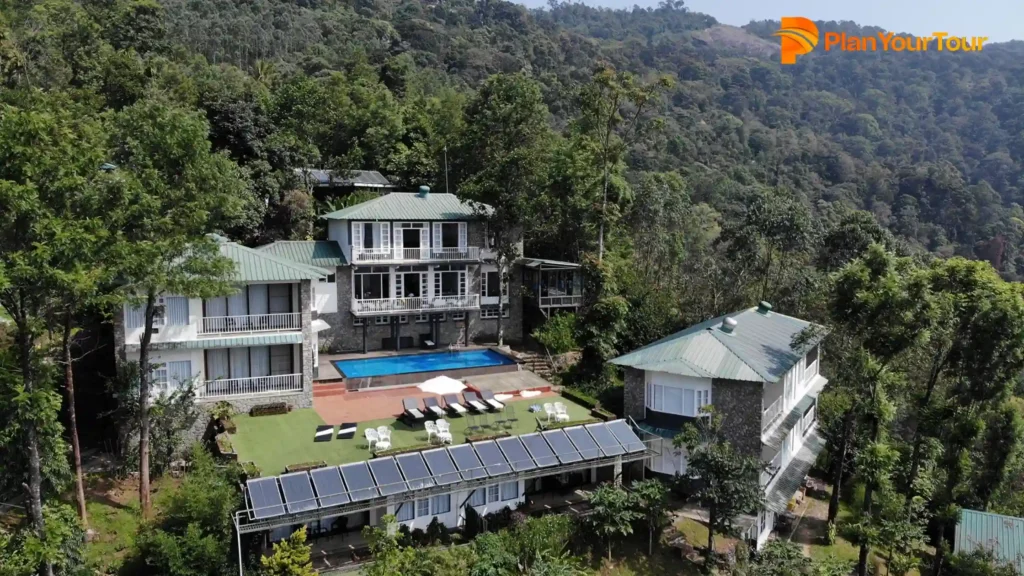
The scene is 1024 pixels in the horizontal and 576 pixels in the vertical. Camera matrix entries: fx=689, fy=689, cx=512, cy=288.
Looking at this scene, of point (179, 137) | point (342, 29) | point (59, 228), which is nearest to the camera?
point (59, 228)

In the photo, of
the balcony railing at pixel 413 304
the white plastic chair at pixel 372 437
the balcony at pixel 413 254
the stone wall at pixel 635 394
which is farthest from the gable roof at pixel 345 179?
the stone wall at pixel 635 394

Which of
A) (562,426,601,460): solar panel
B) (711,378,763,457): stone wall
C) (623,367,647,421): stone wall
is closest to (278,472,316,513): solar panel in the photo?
(562,426,601,460): solar panel

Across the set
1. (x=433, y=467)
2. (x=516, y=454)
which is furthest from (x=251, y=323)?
(x=516, y=454)

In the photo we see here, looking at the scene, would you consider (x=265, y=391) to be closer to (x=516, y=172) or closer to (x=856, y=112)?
(x=516, y=172)

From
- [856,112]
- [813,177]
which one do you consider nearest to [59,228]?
[813,177]

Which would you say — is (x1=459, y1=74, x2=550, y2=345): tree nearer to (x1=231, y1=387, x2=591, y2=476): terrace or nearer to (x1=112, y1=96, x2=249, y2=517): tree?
(x1=231, y1=387, x2=591, y2=476): terrace

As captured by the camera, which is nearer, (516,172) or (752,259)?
(516,172)
